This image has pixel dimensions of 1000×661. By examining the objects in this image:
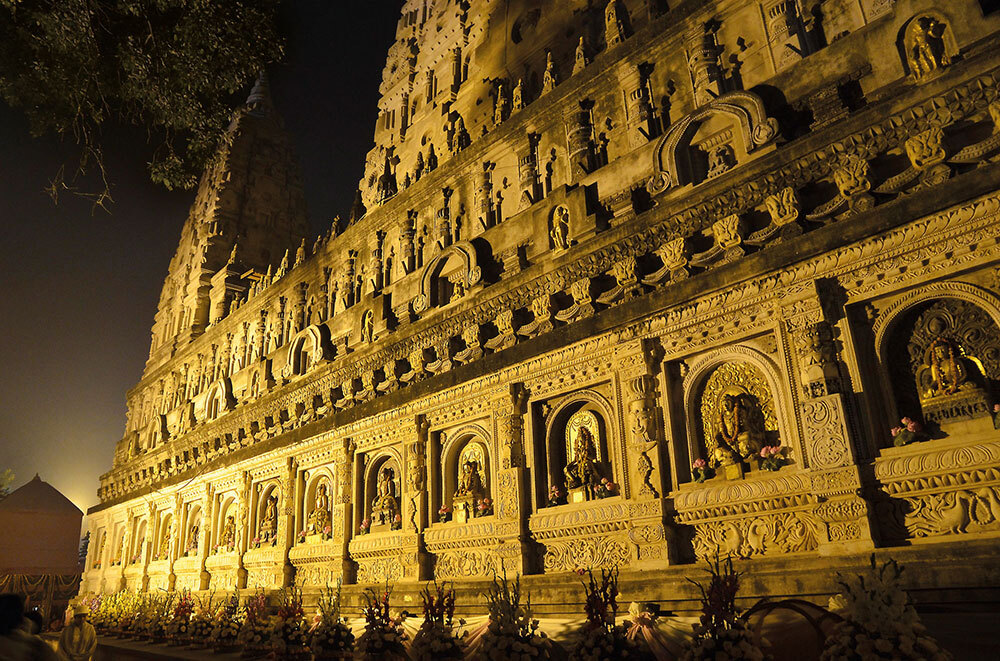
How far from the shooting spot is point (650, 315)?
35.6 feet

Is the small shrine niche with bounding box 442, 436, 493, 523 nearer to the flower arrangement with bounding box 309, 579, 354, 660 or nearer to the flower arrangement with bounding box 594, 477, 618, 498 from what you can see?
the flower arrangement with bounding box 594, 477, 618, 498

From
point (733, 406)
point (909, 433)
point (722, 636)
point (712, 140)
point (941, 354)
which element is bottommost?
point (722, 636)

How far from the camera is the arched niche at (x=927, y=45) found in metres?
8.99

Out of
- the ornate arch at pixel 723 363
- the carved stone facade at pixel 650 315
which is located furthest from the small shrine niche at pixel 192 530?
the ornate arch at pixel 723 363

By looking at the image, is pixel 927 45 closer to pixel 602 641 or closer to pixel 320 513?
pixel 602 641

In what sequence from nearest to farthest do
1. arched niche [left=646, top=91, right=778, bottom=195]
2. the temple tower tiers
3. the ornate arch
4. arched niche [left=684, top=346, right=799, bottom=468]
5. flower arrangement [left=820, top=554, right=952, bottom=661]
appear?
flower arrangement [left=820, top=554, right=952, bottom=661] → the ornate arch → arched niche [left=684, top=346, right=799, bottom=468] → arched niche [left=646, top=91, right=778, bottom=195] → the temple tower tiers

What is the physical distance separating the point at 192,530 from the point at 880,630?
2518cm

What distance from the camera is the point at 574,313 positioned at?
12164 mm

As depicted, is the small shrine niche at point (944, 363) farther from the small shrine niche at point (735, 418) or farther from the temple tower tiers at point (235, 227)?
the temple tower tiers at point (235, 227)

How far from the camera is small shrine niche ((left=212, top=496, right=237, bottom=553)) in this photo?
21234 mm

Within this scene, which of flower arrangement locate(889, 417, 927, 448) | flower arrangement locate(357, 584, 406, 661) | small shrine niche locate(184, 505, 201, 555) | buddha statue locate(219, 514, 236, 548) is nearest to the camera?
flower arrangement locate(889, 417, 927, 448)

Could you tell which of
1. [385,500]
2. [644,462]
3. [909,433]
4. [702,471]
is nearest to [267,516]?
[385,500]

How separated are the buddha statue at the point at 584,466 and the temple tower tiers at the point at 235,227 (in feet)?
77.2

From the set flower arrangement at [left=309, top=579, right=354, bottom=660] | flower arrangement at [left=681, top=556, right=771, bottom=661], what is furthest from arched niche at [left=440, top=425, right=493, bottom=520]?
flower arrangement at [left=681, top=556, right=771, bottom=661]
